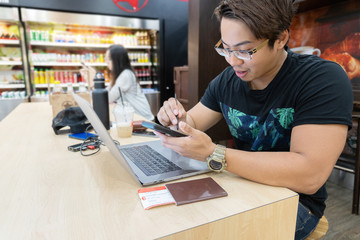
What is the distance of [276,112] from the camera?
997mm

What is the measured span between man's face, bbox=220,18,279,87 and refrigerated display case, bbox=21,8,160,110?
339cm

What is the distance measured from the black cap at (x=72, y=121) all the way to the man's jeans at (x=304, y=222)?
3.75 ft

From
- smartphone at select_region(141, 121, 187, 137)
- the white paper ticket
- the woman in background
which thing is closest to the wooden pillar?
the woman in background

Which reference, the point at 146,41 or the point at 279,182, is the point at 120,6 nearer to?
the point at 146,41

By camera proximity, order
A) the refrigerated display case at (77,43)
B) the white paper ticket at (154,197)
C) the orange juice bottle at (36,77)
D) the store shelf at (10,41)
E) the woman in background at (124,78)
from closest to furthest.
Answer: the white paper ticket at (154,197) < the woman in background at (124,78) < the store shelf at (10,41) < the refrigerated display case at (77,43) < the orange juice bottle at (36,77)

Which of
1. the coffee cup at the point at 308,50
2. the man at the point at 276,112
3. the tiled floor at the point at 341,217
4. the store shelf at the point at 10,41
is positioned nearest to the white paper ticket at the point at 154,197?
the man at the point at 276,112

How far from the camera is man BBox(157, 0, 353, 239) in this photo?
0.78 metres

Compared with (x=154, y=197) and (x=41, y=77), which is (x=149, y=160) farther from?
(x=41, y=77)

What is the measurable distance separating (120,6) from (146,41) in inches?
32.3

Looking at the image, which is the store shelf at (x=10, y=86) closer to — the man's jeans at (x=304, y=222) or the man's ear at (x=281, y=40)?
the man's ear at (x=281, y=40)

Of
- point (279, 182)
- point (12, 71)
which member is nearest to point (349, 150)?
point (279, 182)

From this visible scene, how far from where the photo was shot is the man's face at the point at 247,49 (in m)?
0.90

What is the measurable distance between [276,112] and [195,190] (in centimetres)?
49

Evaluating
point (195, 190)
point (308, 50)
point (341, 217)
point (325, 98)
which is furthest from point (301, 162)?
point (308, 50)
